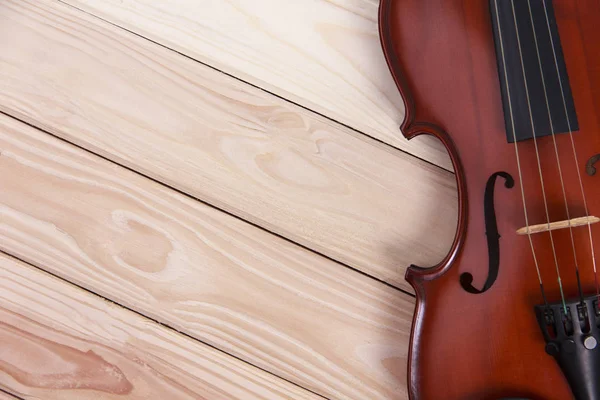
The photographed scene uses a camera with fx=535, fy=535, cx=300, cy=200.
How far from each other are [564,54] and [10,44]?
0.93m

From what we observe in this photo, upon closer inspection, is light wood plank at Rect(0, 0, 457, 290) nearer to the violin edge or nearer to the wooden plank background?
the wooden plank background

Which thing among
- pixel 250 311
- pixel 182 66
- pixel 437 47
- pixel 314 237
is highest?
pixel 182 66

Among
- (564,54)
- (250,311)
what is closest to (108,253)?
(250,311)

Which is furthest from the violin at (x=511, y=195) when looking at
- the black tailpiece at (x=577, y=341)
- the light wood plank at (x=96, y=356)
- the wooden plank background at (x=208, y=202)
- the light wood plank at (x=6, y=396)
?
the light wood plank at (x=6, y=396)

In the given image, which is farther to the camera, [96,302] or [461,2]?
[96,302]

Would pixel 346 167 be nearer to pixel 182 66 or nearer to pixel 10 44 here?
pixel 182 66

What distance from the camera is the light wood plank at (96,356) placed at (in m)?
0.89

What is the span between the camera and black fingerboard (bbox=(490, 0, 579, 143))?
737mm

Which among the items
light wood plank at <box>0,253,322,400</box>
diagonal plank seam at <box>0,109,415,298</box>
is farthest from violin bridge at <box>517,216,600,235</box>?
light wood plank at <box>0,253,322,400</box>

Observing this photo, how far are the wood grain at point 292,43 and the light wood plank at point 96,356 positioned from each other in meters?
0.46

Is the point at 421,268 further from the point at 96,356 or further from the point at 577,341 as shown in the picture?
the point at 96,356

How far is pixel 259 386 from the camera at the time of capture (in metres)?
0.89

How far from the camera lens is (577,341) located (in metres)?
0.66

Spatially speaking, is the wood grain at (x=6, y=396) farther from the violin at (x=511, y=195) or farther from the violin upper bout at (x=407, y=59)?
the violin upper bout at (x=407, y=59)
